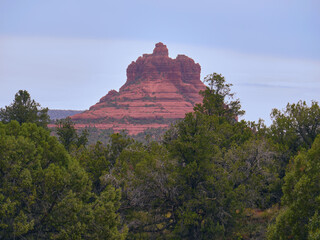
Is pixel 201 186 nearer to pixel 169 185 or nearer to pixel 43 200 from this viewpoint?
pixel 169 185

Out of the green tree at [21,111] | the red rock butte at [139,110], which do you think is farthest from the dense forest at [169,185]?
the red rock butte at [139,110]

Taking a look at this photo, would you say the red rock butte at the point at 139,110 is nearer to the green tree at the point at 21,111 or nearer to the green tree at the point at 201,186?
the green tree at the point at 21,111

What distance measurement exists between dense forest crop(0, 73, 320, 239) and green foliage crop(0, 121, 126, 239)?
0.18ft

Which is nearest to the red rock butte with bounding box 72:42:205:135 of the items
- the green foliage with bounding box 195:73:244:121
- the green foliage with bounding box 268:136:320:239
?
the green foliage with bounding box 195:73:244:121

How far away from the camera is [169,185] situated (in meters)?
27.1

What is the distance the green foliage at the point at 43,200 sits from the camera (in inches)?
851

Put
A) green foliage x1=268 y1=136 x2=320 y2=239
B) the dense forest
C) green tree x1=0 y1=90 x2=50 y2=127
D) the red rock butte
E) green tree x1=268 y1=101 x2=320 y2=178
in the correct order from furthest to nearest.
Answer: the red rock butte < green tree x1=0 y1=90 x2=50 y2=127 < green tree x1=268 y1=101 x2=320 y2=178 < the dense forest < green foliage x1=268 y1=136 x2=320 y2=239

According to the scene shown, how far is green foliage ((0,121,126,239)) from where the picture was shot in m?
21.6

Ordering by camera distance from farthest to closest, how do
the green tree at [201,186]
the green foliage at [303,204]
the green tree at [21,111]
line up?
the green tree at [21,111] → the green tree at [201,186] → the green foliage at [303,204]

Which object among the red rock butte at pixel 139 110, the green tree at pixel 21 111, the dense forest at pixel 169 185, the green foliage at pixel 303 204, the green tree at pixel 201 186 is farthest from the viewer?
the red rock butte at pixel 139 110

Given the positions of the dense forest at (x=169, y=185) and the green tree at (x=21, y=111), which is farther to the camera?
the green tree at (x=21, y=111)

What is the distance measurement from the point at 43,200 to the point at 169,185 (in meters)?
8.10

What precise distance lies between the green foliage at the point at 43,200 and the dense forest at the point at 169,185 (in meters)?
0.05

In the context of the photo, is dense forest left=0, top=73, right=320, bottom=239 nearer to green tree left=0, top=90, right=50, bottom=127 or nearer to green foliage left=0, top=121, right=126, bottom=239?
green foliage left=0, top=121, right=126, bottom=239
